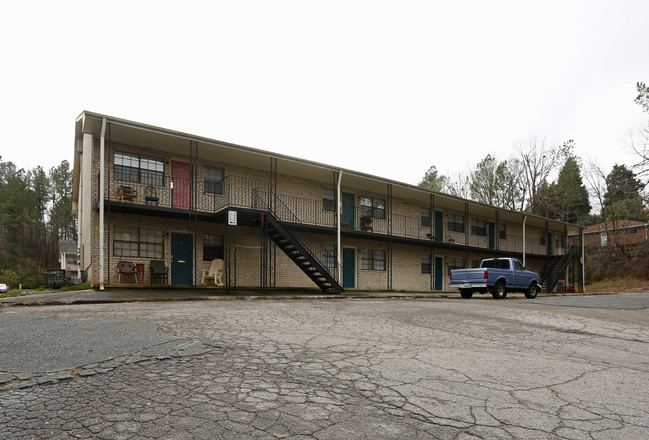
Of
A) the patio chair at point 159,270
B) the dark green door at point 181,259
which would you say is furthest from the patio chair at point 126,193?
the patio chair at point 159,270

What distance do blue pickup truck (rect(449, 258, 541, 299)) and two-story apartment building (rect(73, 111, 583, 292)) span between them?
4.42 metres

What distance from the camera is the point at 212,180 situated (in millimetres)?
17266

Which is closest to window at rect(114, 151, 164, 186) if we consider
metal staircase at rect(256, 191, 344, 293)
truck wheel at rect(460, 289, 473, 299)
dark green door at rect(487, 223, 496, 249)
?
→ metal staircase at rect(256, 191, 344, 293)

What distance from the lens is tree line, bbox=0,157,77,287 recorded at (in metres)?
50.0

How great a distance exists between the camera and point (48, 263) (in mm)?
52906

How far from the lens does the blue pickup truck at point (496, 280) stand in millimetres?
17391

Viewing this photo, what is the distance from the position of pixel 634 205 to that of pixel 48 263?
72.1 metres

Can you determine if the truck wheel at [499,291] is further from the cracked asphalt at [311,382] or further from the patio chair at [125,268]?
the patio chair at [125,268]

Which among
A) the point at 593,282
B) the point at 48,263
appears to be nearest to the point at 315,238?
the point at 593,282

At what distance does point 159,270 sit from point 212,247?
2.47 metres

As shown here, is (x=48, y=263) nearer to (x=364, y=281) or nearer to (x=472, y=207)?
(x=364, y=281)

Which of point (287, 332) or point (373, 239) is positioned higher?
point (373, 239)

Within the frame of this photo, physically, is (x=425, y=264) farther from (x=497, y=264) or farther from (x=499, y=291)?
(x=499, y=291)

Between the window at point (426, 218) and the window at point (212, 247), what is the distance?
13189 mm
